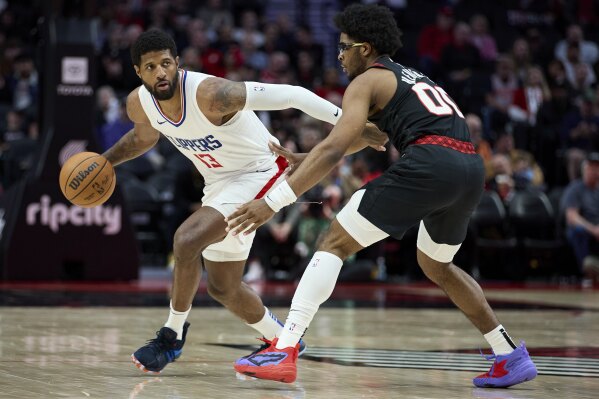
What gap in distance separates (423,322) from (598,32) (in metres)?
11.9

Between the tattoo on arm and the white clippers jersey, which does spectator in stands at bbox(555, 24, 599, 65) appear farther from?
the tattoo on arm

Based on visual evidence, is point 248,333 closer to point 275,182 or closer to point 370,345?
point 370,345

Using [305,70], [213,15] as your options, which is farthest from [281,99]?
[213,15]

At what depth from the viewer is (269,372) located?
5.05 m

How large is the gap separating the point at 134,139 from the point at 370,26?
1580mm

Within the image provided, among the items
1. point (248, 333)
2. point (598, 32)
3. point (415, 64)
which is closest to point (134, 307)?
point (248, 333)

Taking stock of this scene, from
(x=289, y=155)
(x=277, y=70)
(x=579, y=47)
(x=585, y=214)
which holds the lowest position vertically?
(x=585, y=214)

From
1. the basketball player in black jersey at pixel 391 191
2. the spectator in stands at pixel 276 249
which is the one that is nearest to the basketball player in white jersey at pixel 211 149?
the basketball player in black jersey at pixel 391 191

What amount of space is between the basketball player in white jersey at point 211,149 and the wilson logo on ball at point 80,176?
300 mm

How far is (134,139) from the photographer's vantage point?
626 cm

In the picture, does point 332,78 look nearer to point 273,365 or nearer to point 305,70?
point 305,70

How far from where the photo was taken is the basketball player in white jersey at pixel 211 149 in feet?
18.8

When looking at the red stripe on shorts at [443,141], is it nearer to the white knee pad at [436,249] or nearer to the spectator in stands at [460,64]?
the white knee pad at [436,249]

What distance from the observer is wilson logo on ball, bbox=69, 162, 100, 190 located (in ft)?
20.4
